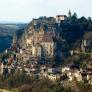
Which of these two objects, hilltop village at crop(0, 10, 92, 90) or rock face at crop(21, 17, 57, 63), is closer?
hilltop village at crop(0, 10, 92, 90)

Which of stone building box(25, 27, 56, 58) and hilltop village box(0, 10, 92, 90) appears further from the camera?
stone building box(25, 27, 56, 58)

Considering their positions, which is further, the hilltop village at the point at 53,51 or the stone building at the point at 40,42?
the stone building at the point at 40,42

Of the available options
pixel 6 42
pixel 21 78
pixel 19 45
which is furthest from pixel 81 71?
pixel 6 42

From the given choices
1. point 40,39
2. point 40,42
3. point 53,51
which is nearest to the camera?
point 53,51

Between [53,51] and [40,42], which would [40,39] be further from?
[53,51]

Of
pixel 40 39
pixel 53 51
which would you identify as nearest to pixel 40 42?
pixel 40 39

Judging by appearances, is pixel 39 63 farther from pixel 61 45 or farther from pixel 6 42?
pixel 6 42
